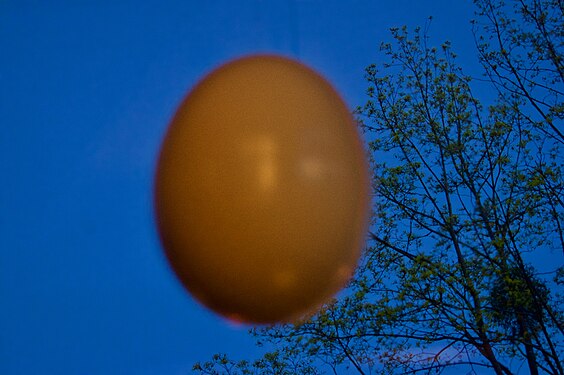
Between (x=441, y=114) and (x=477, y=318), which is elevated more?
(x=441, y=114)

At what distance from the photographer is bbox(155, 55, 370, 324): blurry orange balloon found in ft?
26.0

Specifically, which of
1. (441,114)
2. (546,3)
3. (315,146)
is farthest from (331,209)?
(546,3)

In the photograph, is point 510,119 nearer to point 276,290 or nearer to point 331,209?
point 331,209

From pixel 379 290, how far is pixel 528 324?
93.1 inches

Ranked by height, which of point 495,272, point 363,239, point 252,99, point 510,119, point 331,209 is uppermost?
point 252,99

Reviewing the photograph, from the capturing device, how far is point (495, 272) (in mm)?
8023

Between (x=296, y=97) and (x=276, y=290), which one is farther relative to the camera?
(x=296, y=97)

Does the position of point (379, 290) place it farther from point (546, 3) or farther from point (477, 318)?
point (546, 3)

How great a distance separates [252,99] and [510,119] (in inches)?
174

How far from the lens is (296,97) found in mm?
9500

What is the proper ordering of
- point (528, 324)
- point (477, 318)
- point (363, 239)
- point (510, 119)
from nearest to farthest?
point (477, 318)
point (528, 324)
point (510, 119)
point (363, 239)

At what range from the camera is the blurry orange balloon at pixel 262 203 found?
7918 millimetres

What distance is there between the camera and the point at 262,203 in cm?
805

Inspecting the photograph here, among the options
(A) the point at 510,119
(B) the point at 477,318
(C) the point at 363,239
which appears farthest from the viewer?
(C) the point at 363,239
